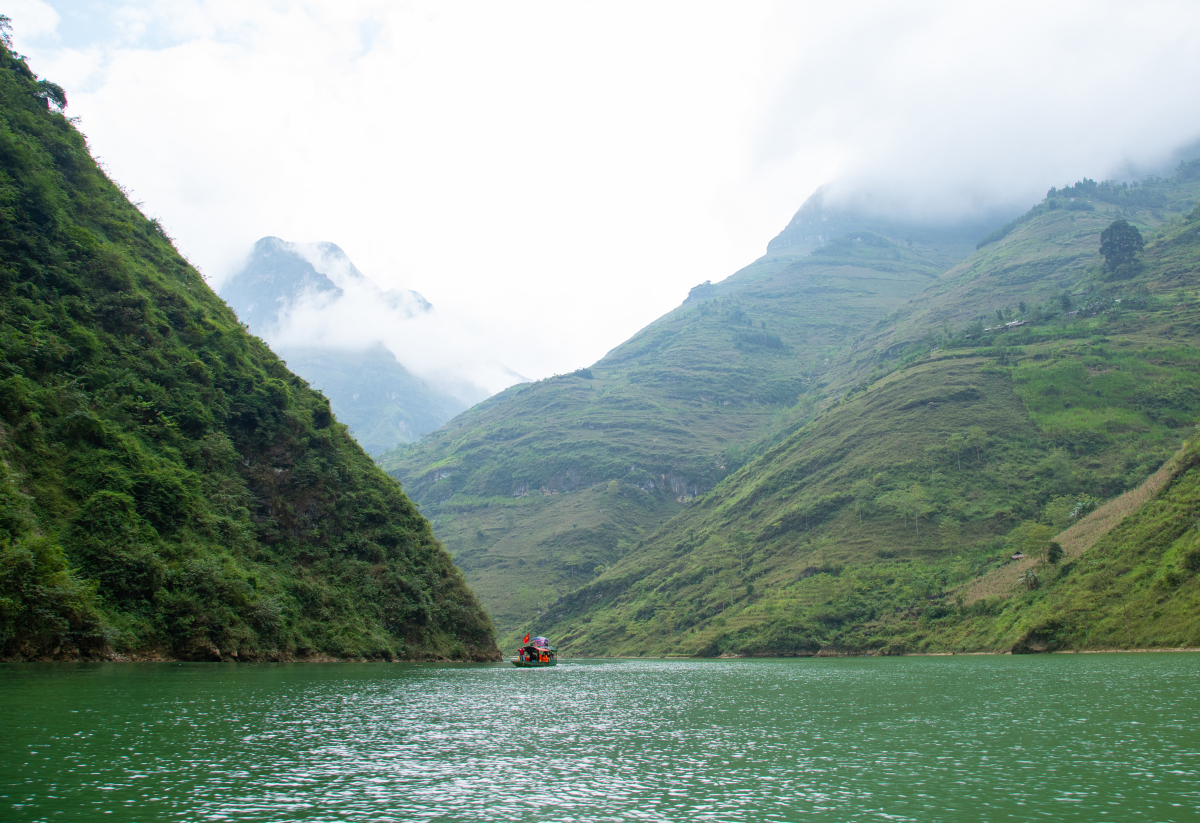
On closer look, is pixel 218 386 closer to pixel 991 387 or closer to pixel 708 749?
pixel 708 749

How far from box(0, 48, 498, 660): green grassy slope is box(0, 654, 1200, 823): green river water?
23.2 ft

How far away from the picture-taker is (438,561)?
9431 centimetres

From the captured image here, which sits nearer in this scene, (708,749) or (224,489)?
(708,749)

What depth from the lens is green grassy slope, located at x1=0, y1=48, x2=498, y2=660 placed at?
52094 mm

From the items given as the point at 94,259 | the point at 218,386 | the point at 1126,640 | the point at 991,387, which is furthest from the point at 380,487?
the point at 991,387

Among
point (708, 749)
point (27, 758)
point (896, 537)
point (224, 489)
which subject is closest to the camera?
point (27, 758)

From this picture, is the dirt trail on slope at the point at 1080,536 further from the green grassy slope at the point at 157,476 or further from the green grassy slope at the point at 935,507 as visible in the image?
the green grassy slope at the point at 157,476

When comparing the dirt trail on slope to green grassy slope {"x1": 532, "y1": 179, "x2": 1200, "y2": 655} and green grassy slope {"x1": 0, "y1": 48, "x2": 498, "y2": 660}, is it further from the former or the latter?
green grassy slope {"x1": 0, "y1": 48, "x2": 498, "y2": 660}

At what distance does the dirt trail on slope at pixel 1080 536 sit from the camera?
4213 inches

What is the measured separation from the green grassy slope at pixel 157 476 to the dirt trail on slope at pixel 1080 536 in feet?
279

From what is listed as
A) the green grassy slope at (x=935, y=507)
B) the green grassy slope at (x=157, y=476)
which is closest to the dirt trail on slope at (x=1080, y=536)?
the green grassy slope at (x=935, y=507)

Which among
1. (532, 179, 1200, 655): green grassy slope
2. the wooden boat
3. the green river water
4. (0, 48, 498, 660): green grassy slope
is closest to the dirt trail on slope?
(532, 179, 1200, 655): green grassy slope

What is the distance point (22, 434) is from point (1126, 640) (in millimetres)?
115287

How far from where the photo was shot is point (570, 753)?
102 ft
